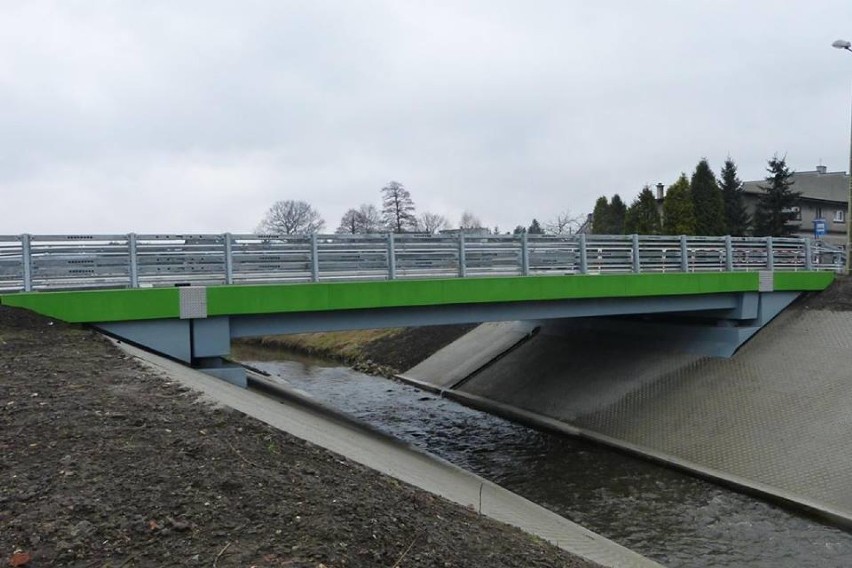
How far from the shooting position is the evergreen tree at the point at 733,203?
173ft

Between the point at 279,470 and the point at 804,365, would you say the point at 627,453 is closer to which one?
the point at 804,365

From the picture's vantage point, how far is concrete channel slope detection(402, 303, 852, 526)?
1450 centimetres

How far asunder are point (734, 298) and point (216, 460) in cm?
1921

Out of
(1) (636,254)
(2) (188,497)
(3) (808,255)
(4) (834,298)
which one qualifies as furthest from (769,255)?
(2) (188,497)

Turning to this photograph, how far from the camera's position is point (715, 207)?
163ft

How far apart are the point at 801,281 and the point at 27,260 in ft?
75.7

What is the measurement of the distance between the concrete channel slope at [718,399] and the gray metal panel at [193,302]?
11.4 m

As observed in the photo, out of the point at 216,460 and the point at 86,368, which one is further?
the point at 86,368

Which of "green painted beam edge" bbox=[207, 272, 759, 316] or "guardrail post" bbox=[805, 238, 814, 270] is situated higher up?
"guardrail post" bbox=[805, 238, 814, 270]

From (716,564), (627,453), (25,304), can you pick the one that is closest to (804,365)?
(627,453)

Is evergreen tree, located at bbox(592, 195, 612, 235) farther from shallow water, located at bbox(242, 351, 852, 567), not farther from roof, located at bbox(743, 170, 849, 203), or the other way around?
shallow water, located at bbox(242, 351, 852, 567)

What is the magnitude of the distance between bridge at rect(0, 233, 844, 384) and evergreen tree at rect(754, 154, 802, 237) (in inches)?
1156

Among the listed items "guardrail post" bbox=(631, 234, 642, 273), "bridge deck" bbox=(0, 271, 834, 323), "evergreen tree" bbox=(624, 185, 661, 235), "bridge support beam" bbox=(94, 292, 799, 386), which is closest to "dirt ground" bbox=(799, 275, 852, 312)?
"bridge support beam" bbox=(94, 292, 799, 386)

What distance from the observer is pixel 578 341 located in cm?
2503
